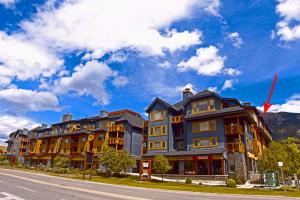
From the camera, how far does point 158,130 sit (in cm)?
4709

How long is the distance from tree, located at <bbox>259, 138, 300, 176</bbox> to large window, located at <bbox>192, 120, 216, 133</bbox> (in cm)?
989

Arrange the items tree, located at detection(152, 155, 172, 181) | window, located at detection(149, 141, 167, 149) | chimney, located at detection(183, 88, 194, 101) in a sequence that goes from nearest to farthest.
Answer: tree, located at detection(152, 155, 172, 181)
window, located at detection(149, 141, 167, 149)
chimney, located at detection(183, 88, 194, 101)

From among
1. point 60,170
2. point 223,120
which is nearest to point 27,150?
point 60,170

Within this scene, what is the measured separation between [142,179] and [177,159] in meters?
6.65

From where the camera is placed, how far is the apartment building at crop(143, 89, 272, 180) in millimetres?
35875

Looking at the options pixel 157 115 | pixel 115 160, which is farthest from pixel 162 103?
pixel 115 160

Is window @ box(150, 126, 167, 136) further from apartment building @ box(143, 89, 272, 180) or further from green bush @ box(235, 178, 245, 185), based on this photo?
green bush @ box(235, 178, 245, 185)

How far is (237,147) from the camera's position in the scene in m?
35.6

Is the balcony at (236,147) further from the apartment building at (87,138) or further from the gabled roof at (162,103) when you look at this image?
the apartment building at (87,138)

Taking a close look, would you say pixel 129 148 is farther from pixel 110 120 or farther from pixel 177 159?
pixel 177 159

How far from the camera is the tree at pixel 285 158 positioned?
2633 centimetres

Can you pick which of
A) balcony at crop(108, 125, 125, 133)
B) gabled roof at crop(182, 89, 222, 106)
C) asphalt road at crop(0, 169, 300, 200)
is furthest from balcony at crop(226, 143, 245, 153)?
balcony at crop(108, 125, 125, 133)

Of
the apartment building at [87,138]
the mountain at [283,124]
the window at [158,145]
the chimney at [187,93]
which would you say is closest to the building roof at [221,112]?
the chimney at [187,93]

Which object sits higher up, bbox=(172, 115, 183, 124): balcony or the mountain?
the mountain
